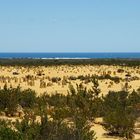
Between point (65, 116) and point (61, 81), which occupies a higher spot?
point (65, 116)

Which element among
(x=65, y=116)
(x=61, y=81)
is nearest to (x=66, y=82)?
(x=61, y=81)

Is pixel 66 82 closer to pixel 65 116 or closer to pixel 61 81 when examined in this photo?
pixel 61 81

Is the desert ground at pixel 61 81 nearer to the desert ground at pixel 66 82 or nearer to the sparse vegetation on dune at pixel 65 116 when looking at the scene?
the desert ground at pixel 66 82

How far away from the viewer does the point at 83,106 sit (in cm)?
1719

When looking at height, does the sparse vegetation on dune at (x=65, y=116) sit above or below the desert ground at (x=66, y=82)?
above

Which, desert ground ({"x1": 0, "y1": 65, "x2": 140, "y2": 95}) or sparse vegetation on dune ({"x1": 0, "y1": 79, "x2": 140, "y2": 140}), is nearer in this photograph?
sparse vegetation on dune ({"x1": 0, "y1": 79, "x2": 140, "y2": 140})

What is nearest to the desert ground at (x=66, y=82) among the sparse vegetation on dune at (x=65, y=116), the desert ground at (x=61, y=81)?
the desert ground at (x=61, y=81)

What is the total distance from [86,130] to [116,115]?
115 inches

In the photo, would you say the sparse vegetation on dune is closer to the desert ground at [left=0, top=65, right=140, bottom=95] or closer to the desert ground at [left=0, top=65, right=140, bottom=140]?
the desert ground at [left=0, top=65, right=140, bottom=140]

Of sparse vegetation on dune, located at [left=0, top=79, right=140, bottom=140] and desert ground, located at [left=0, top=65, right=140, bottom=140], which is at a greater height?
sparse vegetation on dune, located at [left=0, top=79, right=140, bottom=140]

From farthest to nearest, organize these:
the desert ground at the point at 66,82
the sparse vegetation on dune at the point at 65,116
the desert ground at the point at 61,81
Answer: the desert ground at the point at 61,81, the desert ground at the point at 66,82, the sparse vegetation on dune at the point at 65,116

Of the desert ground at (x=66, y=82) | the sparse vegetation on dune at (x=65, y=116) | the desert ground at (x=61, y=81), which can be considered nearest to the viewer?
the sparse vegetation on dune at (x=65, y=116)

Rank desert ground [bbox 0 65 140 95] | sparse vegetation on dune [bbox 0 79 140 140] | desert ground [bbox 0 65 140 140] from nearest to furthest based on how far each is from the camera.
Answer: sparse vegetation on dune [bbox 0 79 140 140] < desert ground [bbox 0 65 140 140] < desert ground [bbox 0 65 140 95]

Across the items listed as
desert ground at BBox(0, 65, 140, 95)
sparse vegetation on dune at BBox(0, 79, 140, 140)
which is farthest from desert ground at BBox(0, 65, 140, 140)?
sparse vegetation on dune at BBox(0, 79, 140, 140)
